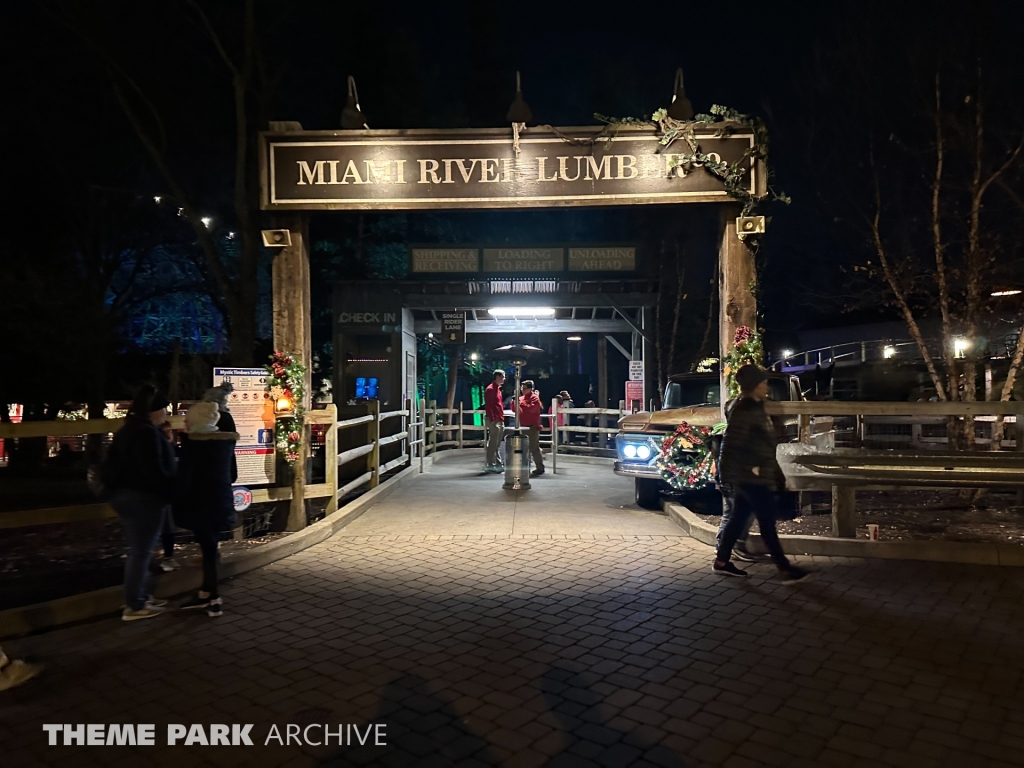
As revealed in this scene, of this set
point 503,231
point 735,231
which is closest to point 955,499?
point 735,231

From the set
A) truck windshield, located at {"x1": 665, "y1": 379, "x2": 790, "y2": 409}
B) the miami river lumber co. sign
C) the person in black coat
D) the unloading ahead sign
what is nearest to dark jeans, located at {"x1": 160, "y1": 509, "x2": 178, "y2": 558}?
the person in black coat

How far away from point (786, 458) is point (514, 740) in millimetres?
4987

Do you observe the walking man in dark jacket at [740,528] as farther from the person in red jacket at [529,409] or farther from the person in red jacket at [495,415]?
the person in red jacket at [495,415]

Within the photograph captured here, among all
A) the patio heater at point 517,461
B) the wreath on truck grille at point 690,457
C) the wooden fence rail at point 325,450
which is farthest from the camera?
the patio heater at point 517,461

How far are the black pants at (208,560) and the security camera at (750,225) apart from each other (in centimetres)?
587

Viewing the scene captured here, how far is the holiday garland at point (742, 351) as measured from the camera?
7.76 m

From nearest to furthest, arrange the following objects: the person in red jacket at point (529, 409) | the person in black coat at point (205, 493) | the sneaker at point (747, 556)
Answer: the person in black coat at point (205, 493), the sneaker at point (747, 556), the person in red jacket at point (529, 409)

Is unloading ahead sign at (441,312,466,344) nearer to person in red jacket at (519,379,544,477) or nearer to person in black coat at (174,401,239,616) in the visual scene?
person in red jacket at (519,379,544,477)

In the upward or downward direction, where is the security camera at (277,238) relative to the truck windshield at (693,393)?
upward

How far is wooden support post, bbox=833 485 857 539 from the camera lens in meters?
6.82

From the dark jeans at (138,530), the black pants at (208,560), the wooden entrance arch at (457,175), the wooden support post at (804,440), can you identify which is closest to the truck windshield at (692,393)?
the wooden support post at (804,440)

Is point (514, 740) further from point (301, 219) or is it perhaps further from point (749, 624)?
point (301, 219)

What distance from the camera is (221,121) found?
1688 cm

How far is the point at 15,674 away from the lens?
13.1 ft
